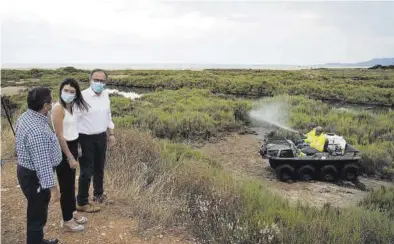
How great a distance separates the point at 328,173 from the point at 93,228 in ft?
25.6

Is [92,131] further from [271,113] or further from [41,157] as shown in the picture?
[271,113]

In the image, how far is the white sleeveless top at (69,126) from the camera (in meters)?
4.38

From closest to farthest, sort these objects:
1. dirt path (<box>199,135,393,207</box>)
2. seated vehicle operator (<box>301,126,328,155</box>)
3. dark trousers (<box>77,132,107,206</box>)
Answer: dark trousers (<box>77,132,107,206</box>) → dirt path (<box>199,135,393,207</box>) → seated vehicle operator (<box>301,126,328,155</box>)

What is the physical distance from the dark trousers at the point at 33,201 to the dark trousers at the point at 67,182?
62cm

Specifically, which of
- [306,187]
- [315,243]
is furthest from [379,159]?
[315,243]

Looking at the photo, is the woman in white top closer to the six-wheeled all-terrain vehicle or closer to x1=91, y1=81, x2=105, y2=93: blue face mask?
x1=91, y1=81, x2=105, y2=93: blue face mask

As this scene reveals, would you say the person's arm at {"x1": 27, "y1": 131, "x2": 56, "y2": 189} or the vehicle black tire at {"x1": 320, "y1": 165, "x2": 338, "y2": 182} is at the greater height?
the person's arm at {"x1": 27, "y1": 131, "x2": 56, "y2": 189}

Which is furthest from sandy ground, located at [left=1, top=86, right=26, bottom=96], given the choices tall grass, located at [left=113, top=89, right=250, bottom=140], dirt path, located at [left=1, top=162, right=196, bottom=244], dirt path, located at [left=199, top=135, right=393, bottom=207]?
dirt path, located at [left=1, top=162, right=196, bottom=244]

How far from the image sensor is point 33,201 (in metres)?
3.77

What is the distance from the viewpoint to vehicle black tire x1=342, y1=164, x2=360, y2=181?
10.4m

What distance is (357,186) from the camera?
33.9 ft

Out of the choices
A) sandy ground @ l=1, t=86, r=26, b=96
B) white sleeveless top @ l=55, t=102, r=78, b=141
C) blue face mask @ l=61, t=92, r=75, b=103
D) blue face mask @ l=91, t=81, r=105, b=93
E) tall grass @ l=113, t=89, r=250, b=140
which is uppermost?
blue face mask @ l=91, t=81, r=105, b=93

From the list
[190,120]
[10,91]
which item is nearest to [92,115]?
[190,120]

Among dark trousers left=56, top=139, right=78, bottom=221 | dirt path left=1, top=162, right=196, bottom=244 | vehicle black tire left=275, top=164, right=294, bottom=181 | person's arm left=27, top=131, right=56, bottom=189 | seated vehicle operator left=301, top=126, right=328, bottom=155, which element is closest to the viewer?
person's arm left=27, top=131, right=56, bottom=189
